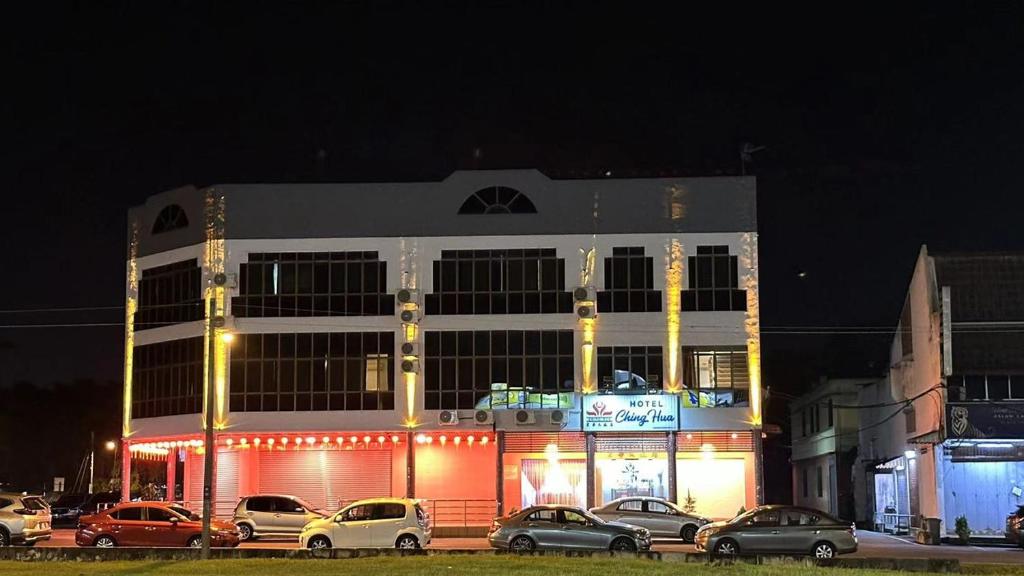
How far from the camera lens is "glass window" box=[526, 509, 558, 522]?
31109 millimetres

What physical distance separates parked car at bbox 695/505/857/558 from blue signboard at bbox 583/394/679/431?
14.0 m

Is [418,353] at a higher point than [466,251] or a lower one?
lower

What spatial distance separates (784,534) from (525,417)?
16.5 meters

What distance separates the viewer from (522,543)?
101 feet

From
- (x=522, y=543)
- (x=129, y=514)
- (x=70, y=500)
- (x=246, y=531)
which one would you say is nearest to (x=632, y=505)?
(x=522, y=543)

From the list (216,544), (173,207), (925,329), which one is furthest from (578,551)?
(173,207)

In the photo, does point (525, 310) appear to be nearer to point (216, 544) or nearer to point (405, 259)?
point (405, 259)

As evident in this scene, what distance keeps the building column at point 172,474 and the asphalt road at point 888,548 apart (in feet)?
18.6

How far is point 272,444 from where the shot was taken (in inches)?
1859

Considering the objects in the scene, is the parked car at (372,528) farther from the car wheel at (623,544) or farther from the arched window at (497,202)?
the arched window at (497,202)

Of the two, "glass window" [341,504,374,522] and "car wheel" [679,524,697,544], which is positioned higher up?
"glass window" [341,504,374,522]

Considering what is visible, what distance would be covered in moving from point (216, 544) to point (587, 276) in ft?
60.9

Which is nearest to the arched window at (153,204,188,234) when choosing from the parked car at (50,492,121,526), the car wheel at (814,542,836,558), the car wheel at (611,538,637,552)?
the parked car at (50,492,121,526)

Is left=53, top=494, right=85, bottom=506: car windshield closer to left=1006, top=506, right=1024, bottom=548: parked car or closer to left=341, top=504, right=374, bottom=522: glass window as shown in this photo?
left=341, top=504, right=374, bottom=522: glass window
